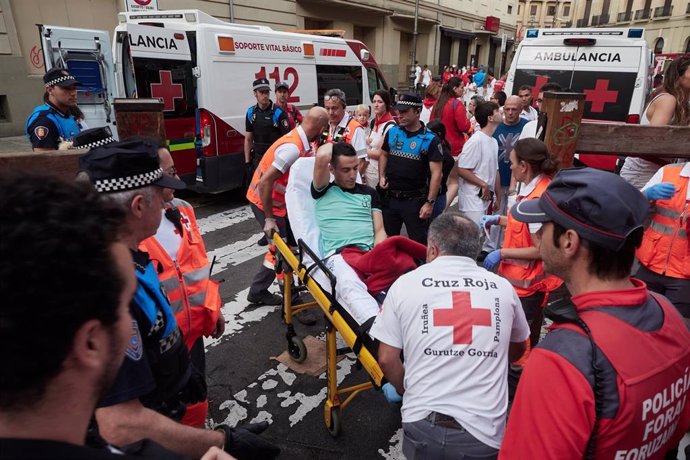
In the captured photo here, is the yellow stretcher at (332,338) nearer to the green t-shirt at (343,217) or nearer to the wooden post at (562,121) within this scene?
the green t-shirt at (343,217)

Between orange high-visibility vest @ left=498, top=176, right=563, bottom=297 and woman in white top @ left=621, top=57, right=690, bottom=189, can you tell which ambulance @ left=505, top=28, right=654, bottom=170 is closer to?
woman in white top @ left=621, top=57, right=690, bottom=189

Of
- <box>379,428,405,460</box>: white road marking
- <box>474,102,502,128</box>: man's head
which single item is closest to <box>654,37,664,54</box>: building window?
<box>474,102,502,128</box>: man's head

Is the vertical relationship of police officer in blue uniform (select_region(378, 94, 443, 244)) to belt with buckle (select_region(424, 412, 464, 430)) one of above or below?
above

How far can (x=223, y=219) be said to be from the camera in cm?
683

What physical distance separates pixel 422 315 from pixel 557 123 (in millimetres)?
1221

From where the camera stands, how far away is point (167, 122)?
611 centimetres

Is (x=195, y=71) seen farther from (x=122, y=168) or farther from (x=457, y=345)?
(x=457, y=345)

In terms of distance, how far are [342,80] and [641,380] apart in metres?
8.95

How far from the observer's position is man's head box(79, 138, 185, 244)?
5.49ft

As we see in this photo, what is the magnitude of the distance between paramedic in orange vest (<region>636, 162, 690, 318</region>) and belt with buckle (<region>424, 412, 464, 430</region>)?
1937 millimetres

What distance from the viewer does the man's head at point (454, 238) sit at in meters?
1.97

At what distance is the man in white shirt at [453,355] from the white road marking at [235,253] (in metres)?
3.60

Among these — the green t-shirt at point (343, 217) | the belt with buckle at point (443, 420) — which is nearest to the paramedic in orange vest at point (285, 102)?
the green t-shirt at point (343, 217)

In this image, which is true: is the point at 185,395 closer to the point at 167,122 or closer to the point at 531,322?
the point at 531,322
